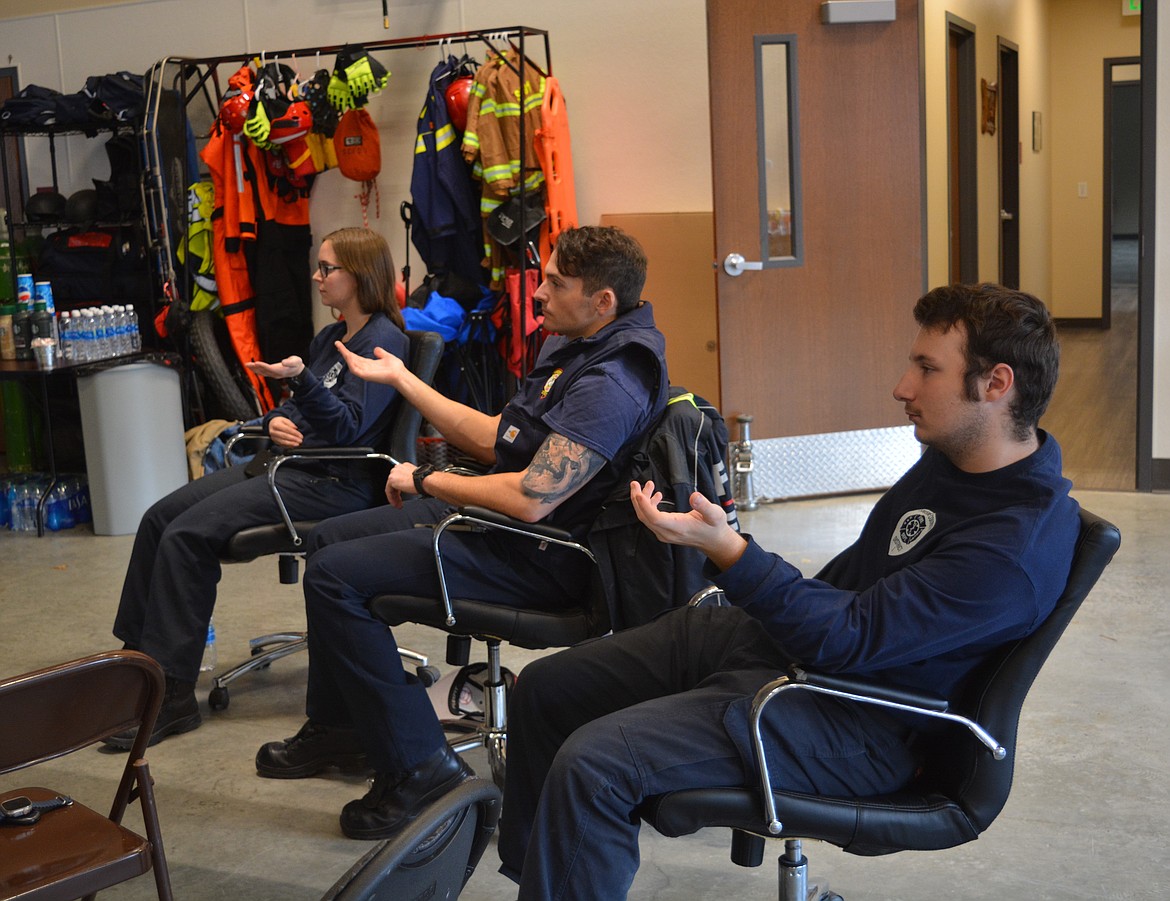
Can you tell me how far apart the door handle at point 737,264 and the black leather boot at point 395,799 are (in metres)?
2.99

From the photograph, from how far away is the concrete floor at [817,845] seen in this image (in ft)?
8.23

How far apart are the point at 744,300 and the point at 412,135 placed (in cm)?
208

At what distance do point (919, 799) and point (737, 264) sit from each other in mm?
3611

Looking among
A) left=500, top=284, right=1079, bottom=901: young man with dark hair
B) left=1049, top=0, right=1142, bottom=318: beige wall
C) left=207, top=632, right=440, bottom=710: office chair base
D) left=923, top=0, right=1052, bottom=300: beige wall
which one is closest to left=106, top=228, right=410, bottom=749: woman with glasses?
left=207, top=632, right=440, bottom=710: office chair base

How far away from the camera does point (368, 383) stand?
3395 mm

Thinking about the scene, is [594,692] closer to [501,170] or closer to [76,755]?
[76,755]

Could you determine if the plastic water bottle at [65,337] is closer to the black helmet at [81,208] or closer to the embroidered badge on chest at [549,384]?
the black helmet at [81,208]

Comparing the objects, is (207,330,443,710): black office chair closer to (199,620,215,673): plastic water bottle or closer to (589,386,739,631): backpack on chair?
(199,620,215,673): plastic water bottle

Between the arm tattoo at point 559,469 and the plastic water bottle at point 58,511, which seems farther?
the plastic water bottle at point 58,511

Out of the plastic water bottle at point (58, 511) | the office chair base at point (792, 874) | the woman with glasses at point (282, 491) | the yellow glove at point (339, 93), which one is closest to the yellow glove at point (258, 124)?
the yellow glove at point (339, 93)

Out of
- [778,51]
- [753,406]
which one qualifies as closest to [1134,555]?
[753,406]

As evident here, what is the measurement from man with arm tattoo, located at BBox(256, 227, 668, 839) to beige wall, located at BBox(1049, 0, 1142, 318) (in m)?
9.57

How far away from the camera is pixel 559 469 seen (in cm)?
252

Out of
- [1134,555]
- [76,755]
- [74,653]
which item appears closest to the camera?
[76,755]
